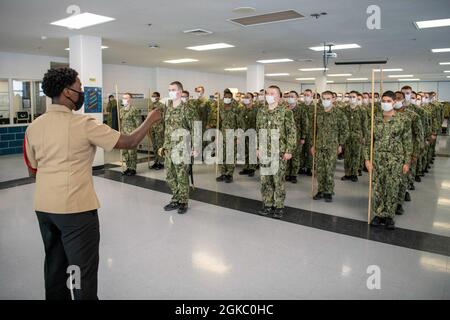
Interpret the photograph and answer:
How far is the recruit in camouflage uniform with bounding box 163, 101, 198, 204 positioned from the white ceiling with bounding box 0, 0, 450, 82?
1.51 metres

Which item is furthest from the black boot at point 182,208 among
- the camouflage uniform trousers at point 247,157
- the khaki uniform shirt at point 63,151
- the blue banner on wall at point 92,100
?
the blue banner on wall at point 92,100

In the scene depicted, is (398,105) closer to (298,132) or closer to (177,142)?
(298,132)

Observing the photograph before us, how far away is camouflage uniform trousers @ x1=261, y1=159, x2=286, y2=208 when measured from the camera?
4398mm

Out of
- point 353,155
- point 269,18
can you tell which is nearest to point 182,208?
point 269,18

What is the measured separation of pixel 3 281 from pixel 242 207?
3.00 meters

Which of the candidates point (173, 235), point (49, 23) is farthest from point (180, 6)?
point (173, 235)

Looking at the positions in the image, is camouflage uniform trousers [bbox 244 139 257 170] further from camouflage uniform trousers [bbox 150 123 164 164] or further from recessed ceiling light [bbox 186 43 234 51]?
recessed ceiling light [bbox 186 43 234 51]

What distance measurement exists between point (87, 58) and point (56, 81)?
19.7ft

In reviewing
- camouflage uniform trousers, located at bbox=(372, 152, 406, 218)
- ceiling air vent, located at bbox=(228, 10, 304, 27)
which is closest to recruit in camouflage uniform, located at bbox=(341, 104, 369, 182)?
ceiling air vent, located at bbox=(228, 10, 304, 27)

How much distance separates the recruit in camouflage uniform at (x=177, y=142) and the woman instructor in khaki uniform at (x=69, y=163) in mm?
2680

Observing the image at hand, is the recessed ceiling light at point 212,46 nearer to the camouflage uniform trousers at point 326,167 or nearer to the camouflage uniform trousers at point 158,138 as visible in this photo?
the camouflage uniform trousers at point 158,138
